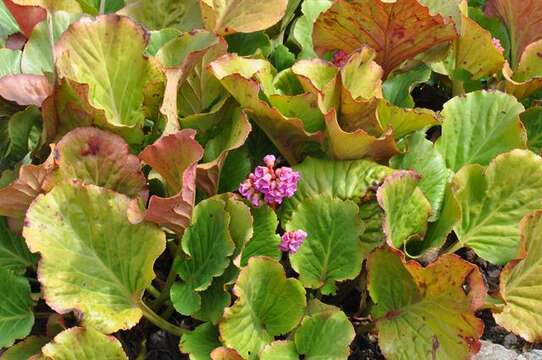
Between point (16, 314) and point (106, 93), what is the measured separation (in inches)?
20.3

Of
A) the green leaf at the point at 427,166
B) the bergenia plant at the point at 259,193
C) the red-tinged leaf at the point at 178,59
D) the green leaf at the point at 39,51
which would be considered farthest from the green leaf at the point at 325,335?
the green leaf at the point at 39,51

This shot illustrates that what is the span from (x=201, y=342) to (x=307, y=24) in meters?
0.93

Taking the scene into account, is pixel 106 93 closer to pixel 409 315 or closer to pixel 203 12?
pixel 203 12

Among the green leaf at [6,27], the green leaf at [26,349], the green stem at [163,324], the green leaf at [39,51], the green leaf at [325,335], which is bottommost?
the green leaf at [26,349]

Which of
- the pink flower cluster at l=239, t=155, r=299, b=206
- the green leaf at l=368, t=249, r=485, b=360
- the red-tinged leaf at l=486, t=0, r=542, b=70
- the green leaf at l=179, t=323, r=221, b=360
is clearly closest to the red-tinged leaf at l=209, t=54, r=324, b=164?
the pink flower cluster at l=239, t=155, r=299, b=206

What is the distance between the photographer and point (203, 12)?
5.98 ft

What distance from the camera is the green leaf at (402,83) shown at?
1.90 meters

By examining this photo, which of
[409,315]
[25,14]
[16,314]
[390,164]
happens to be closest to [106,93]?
[25,14]

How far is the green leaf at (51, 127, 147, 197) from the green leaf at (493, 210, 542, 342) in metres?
0.79

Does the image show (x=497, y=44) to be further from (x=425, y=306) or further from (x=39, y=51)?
(x=39, y=51)

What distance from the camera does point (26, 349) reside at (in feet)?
5.17

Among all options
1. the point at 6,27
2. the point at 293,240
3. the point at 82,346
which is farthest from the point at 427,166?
the point at 6,27

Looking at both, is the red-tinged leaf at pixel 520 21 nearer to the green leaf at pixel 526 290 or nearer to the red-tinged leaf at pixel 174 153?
the green leaf at pixel 526 290

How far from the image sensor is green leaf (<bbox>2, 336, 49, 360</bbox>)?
1555 millimetres
